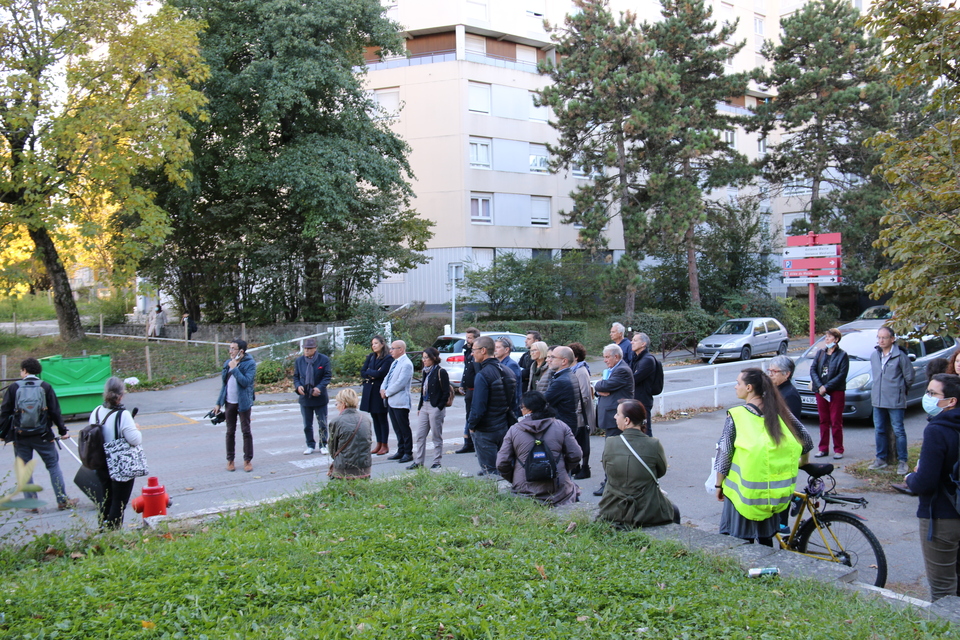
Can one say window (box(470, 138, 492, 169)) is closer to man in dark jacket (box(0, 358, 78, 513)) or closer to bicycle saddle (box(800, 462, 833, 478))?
man in dark jacket (box(0, 358, 78, 513))

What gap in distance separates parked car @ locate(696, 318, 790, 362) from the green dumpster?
20.2m

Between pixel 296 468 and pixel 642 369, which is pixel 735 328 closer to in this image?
pixel 642 369

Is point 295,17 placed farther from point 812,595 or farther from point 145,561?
point 812,595

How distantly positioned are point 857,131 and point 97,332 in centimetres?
3642

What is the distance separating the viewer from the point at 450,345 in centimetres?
1767

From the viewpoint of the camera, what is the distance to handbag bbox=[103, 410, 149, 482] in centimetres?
669

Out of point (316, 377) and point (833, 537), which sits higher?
point (316, 377)

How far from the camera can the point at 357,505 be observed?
6871 mm

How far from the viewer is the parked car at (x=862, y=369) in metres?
12.3

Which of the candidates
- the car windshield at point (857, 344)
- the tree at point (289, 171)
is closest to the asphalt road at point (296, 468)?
the car windshield at point (857, 344)

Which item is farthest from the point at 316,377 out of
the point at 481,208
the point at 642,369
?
the point at 481,208

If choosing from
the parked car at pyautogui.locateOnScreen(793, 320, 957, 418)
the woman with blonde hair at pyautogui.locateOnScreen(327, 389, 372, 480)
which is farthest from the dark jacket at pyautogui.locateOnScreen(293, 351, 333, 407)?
the parked car at pyautogui.locateOnScreen(793, 320, 957, 418)

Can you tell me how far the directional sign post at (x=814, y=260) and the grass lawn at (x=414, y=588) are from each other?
11046 mm

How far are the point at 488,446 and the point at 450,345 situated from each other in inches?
372
